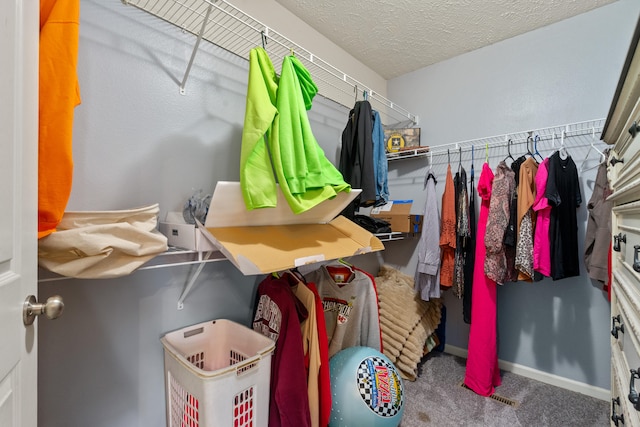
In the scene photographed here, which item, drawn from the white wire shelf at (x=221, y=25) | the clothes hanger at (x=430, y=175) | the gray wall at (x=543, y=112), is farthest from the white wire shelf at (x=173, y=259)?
the gray wall at (x=543, y=112)

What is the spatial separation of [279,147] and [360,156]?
76 cm

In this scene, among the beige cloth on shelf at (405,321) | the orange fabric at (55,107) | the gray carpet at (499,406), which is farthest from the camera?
the beige cloth on shelf at (405,321)

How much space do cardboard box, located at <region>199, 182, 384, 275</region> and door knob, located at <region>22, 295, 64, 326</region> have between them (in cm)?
46

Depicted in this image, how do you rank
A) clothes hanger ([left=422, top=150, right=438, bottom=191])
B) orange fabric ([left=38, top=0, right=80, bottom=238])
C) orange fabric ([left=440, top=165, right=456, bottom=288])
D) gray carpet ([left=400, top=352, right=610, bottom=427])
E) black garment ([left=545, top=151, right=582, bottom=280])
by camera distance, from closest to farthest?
orange fabric ([left=38, top=0, right=80, bottom=238])
gray carpet ([left=400, top=352, right=610, bottom=427])
black garment ([left=545, top=151, right=582, bottom=280])
orange fabric ([left=440, top=165, right=456, bottom=288])
clothes hanger ([left=422, top=150, right=438, bottom=191])

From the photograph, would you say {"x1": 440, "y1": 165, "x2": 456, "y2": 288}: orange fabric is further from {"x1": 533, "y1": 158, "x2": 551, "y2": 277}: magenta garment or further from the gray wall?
{"x1": 533, "y1": 158, "x2": 551, "y2": 277}: magenta garment

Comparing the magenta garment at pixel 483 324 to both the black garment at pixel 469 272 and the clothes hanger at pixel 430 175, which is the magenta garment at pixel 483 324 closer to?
the black garment at pixel 469 272

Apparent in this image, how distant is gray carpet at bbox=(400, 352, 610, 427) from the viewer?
5.20 feet

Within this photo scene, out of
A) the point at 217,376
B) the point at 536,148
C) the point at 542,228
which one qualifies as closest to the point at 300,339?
the point at 217,376

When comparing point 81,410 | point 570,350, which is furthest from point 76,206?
point 570,350

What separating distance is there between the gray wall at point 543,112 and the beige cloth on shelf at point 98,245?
7.04ft

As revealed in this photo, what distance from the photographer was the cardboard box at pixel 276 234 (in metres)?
1.01

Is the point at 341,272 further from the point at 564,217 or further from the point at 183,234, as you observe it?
the point at 564,217

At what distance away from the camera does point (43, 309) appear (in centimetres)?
57

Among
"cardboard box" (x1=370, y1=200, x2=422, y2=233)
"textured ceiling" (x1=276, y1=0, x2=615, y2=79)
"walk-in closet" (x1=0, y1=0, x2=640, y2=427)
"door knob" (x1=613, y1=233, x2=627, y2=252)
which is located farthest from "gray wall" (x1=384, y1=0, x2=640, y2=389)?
"door knob" (x1=613, y1=233, x2=627, y2=252)
